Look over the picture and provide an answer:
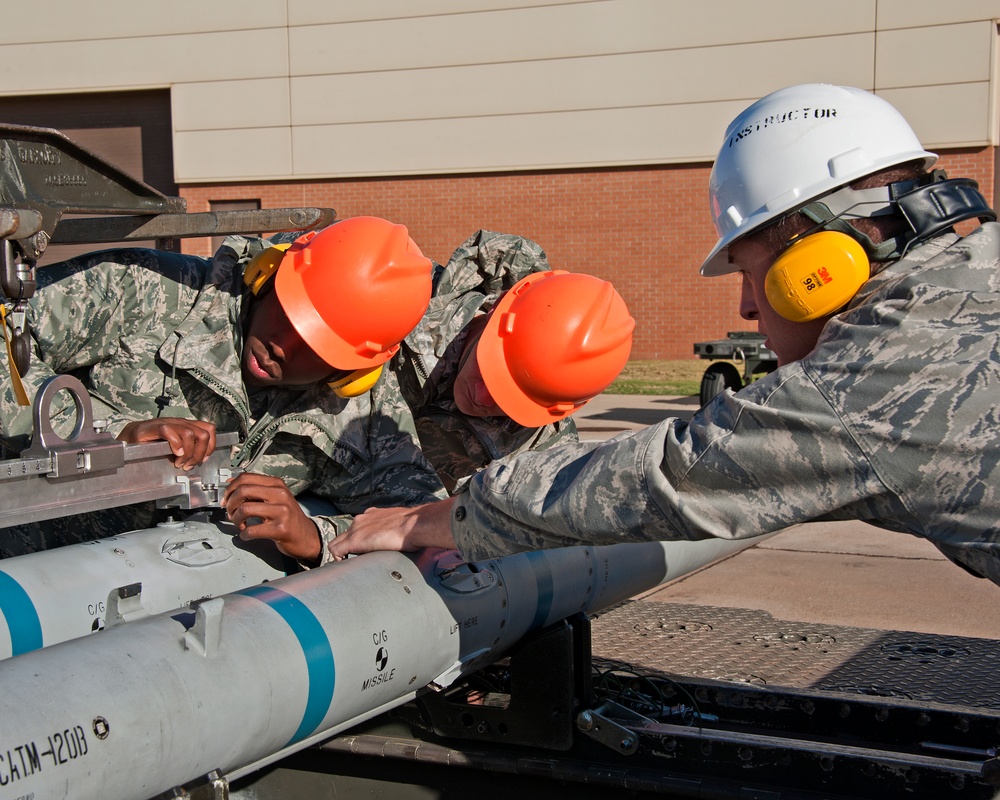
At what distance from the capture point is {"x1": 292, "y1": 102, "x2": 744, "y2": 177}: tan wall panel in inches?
704

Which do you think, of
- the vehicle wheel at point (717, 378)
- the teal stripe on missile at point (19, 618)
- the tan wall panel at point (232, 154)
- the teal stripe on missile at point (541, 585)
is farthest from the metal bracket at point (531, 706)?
the tan wall panel at point (232, 154)

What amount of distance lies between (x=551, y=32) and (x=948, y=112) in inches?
252

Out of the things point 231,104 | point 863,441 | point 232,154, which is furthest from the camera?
point 232,154

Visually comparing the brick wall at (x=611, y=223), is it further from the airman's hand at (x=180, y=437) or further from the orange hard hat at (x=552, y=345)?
the airman's hand at (x=180, y=437)

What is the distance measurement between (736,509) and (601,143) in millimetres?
16837

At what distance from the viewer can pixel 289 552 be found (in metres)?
3.09

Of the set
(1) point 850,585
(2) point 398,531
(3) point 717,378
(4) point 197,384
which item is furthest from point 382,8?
(2) point 398,531

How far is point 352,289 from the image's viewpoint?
3479 millimetres

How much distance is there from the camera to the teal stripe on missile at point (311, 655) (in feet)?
7.94

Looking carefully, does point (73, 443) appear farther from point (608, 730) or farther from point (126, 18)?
point (126, 18)

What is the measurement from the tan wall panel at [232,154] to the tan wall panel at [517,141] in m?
0.34

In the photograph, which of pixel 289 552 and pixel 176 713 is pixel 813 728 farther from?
pixel 176 713

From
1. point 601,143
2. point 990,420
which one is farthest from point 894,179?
point 601,143

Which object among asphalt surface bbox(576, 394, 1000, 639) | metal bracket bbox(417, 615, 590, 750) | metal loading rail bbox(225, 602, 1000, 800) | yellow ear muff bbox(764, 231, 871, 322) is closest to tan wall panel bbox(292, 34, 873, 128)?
asphalt surface bbox(576, 394, 1000, 639)
